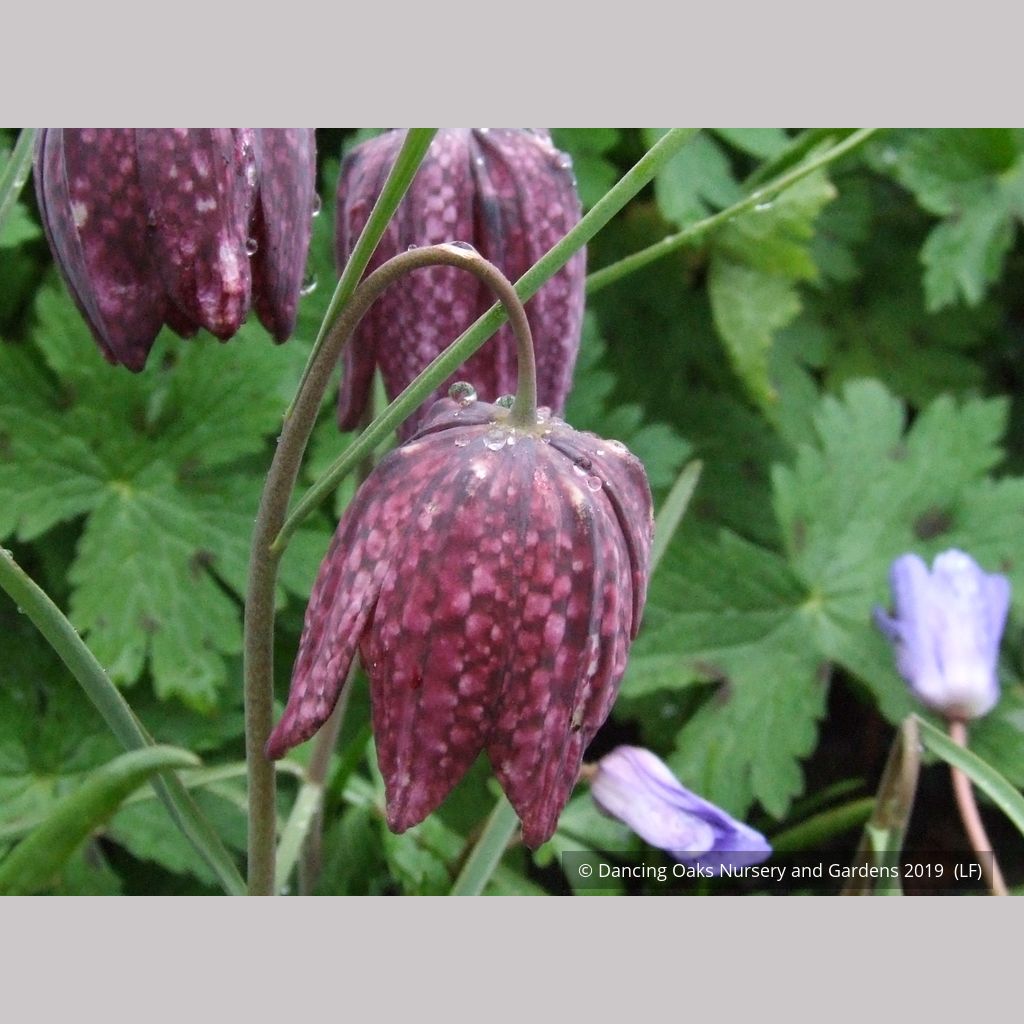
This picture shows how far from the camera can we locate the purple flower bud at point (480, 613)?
0.64 metres

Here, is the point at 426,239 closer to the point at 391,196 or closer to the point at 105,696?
the point at 391,196

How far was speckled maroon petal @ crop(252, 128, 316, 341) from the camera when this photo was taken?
72 cm

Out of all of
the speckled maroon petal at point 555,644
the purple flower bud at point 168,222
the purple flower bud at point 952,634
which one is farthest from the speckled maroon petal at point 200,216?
the purple flower bud at point 952,634

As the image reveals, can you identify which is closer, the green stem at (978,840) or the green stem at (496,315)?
the green stem at (496,315)

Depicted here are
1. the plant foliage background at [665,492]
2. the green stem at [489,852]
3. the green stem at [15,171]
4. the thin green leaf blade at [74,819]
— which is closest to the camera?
the thin green leaf blade at [74,819]

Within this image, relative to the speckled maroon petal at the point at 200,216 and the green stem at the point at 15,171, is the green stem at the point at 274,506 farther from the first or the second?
the green stem at the point at 15,171

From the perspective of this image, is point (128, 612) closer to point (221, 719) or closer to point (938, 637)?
point (221, 719)

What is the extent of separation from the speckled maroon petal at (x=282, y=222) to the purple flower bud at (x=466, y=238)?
9 cm

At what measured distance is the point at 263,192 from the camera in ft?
2.36

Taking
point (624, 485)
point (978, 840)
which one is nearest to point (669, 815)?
point (978, 840)

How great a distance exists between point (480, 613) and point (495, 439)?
0.09 m

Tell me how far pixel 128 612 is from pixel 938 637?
769 mm

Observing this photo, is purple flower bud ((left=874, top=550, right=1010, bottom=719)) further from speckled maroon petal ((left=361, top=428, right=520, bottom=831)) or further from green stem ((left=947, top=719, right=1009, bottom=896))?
speckled maroon petal ((left=361, top=428, right=520, bottom=831))

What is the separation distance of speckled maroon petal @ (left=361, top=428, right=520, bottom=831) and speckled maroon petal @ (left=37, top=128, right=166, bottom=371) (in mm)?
199
